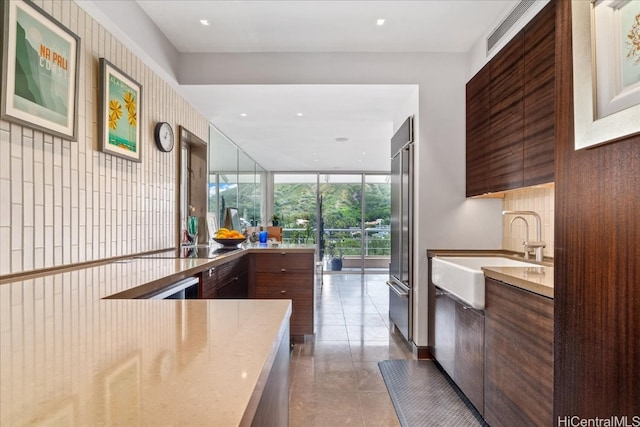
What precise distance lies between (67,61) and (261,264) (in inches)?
85.4

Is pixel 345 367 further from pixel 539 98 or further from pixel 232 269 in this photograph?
pixel 539 98

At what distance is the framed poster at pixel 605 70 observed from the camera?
3.03ft

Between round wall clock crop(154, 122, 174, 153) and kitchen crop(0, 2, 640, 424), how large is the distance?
7 cm

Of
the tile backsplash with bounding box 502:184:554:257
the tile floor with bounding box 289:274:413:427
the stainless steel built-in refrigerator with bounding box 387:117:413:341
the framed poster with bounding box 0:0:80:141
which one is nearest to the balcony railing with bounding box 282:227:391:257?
the tile floor with bounding box 289:274:413:427

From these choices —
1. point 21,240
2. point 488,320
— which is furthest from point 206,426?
point 488,320

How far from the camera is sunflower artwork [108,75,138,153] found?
2221 millimetres

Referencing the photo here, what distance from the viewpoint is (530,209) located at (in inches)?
102

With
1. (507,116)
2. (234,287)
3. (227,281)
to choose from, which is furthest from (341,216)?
(507,116)

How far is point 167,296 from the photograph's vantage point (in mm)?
1626

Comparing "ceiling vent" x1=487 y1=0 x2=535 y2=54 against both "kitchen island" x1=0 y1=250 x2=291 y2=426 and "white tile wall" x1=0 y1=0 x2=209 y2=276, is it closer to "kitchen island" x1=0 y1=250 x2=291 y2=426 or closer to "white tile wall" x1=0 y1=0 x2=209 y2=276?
"kitchen island" x1=0 y1=250 x2=291 y2=426

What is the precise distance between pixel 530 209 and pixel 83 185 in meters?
2.95

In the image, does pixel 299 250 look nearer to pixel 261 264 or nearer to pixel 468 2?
pixel 261 264

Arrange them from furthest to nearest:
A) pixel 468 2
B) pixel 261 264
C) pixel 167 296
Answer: pixel 261 264 → pixel 468 2 → pixel 167 296

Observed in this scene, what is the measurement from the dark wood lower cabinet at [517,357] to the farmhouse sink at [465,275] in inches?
2.2
